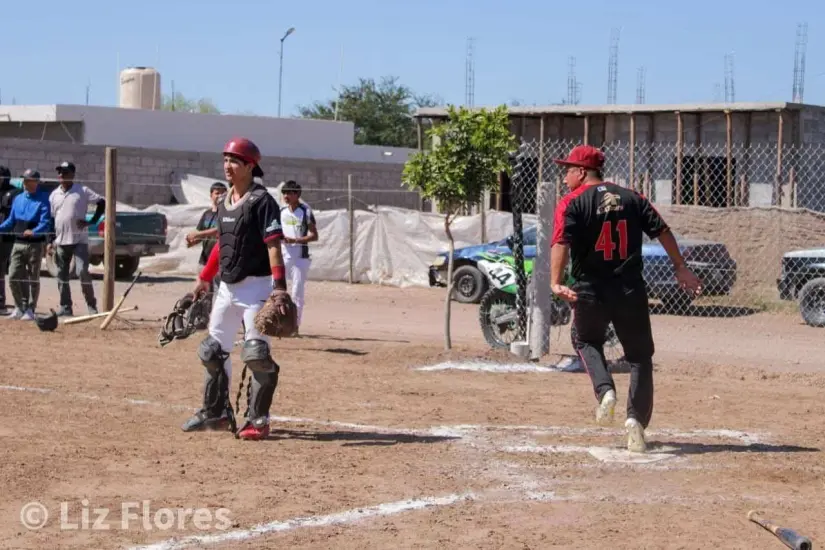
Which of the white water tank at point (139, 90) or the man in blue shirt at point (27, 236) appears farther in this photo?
the white water tank at point (139, 90)

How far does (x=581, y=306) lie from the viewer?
8383 mm

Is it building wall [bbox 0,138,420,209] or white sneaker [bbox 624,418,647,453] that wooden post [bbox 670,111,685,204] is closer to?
building wall [bbox 0,138,420,209]

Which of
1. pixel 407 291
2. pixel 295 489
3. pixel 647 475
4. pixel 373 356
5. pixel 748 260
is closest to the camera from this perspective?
pixel 295 489

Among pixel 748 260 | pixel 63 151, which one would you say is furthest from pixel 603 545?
pixel 63 151

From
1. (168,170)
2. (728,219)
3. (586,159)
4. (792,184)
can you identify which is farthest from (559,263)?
(168,170)

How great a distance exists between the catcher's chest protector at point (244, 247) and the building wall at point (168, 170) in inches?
780

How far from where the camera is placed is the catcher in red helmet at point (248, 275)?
8539mm

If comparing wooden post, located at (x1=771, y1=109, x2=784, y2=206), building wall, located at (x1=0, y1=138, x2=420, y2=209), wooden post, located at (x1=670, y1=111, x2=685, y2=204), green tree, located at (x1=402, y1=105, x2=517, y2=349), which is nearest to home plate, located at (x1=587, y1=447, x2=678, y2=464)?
green tree, located at (x1=402, y1=105, x2=517, y2=349)

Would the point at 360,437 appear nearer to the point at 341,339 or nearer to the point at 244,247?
the point at 244,247

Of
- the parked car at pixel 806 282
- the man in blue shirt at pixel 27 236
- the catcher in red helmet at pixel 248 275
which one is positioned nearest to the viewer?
the catcher in red helmet at pixel 248 275

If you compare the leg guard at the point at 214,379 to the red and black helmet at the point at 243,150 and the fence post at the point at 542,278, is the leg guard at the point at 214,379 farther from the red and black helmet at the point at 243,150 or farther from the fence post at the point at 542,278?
the fence post at the point at 542,278

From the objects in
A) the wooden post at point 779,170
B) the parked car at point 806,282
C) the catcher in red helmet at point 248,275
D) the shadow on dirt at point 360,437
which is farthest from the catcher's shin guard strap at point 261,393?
the wooden post at point 779,170

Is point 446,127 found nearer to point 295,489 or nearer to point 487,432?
point 487,432

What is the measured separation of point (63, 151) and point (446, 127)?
20071mm
